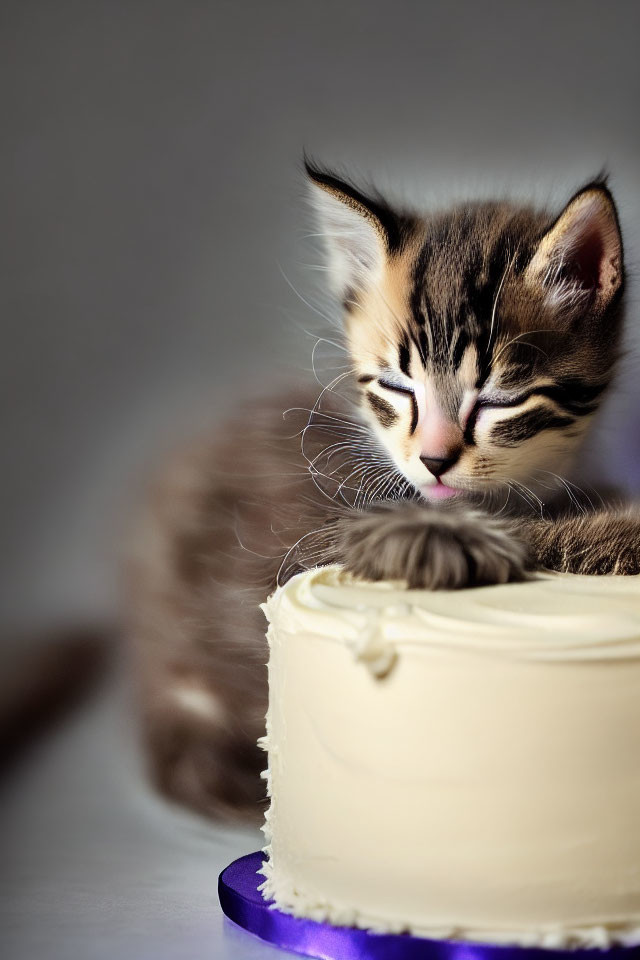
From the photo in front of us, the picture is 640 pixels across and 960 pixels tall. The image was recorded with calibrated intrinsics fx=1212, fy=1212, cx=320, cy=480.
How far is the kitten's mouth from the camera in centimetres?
156

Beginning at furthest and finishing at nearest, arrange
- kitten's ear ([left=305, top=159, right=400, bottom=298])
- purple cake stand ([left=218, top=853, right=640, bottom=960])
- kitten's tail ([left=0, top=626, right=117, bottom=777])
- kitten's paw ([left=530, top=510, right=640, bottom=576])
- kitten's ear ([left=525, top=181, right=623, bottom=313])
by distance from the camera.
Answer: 1. kitten's tail ([left=0, top=626, right=117, bottom=777])
2. kitten's ear ([left=305, top=159, right=400, bottom=298])
3. kitten's ear ([left=525, top=181, right=623, bottom=313])
4. kitten's paw ([left=530, top=510, right=640, bottom=576])
5. purple cake stand ([left=218, top=853, right=640, bottom=960])

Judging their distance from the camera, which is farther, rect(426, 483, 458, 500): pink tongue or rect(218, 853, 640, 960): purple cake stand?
rect(426, 483, 458, 500): pink tongue

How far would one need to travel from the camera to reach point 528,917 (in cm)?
107

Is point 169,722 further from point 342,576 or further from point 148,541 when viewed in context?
point 342,576

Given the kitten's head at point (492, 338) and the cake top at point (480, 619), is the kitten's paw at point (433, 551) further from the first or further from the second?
the kitten's head at point (492, 338)

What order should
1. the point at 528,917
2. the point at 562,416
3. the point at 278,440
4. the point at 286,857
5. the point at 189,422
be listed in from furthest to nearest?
1. the point at 189,422
2. the point at 278,440
3. the point at 562,416
4. the point at 286,857
5. the point at 528,917

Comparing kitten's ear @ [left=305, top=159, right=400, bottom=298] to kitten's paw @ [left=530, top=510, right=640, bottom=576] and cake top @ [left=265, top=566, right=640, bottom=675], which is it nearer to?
kitten's paw @ [left=530, top=510, right=640, bottom=576]

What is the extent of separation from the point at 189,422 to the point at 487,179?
1.95 feet

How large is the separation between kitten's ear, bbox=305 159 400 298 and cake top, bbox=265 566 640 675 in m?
0.57

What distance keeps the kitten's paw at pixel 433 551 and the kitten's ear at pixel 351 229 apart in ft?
1.56

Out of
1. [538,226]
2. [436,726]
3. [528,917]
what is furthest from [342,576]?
[538,226]

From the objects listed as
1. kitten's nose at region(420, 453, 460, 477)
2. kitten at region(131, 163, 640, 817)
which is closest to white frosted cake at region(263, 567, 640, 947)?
kitten at region(131, 163, 640, 817)

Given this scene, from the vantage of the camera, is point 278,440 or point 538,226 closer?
point 538,226

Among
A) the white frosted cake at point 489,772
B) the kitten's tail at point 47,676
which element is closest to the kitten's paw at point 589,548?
the white frosted cake at point 489,772
